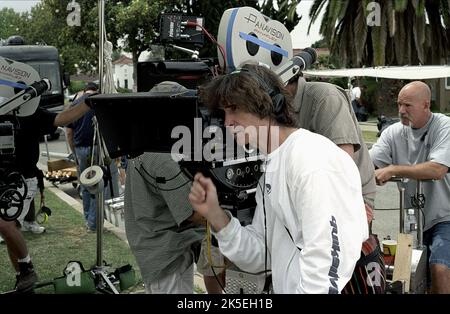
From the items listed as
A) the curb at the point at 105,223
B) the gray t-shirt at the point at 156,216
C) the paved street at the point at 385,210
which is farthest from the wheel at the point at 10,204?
the paved street at the point at 385,210

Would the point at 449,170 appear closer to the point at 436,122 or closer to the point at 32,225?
the point at 436,122

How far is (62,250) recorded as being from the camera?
5875 mm

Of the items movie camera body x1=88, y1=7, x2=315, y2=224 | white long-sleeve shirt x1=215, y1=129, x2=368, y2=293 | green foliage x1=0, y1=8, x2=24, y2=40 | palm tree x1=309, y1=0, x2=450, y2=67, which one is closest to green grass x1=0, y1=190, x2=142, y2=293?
movie camera body x1=88, y1=7, x2=315, y2=224

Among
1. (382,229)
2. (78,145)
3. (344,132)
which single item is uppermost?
(344,132)

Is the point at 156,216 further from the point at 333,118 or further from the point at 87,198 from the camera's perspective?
the point at 87,198

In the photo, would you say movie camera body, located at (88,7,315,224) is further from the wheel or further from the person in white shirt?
the person in white shirt

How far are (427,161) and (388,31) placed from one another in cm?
1862

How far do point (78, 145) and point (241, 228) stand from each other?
5530 millimetres

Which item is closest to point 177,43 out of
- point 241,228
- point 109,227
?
point 241,228

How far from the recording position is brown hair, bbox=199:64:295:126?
172 cm

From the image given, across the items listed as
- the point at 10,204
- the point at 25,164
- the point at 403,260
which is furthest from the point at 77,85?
the point at 403,260

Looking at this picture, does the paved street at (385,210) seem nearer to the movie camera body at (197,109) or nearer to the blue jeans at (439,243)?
the blue jeans at (439,243)

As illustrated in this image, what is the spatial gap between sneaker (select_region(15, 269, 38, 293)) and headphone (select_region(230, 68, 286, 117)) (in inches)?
130

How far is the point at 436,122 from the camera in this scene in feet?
11.7
